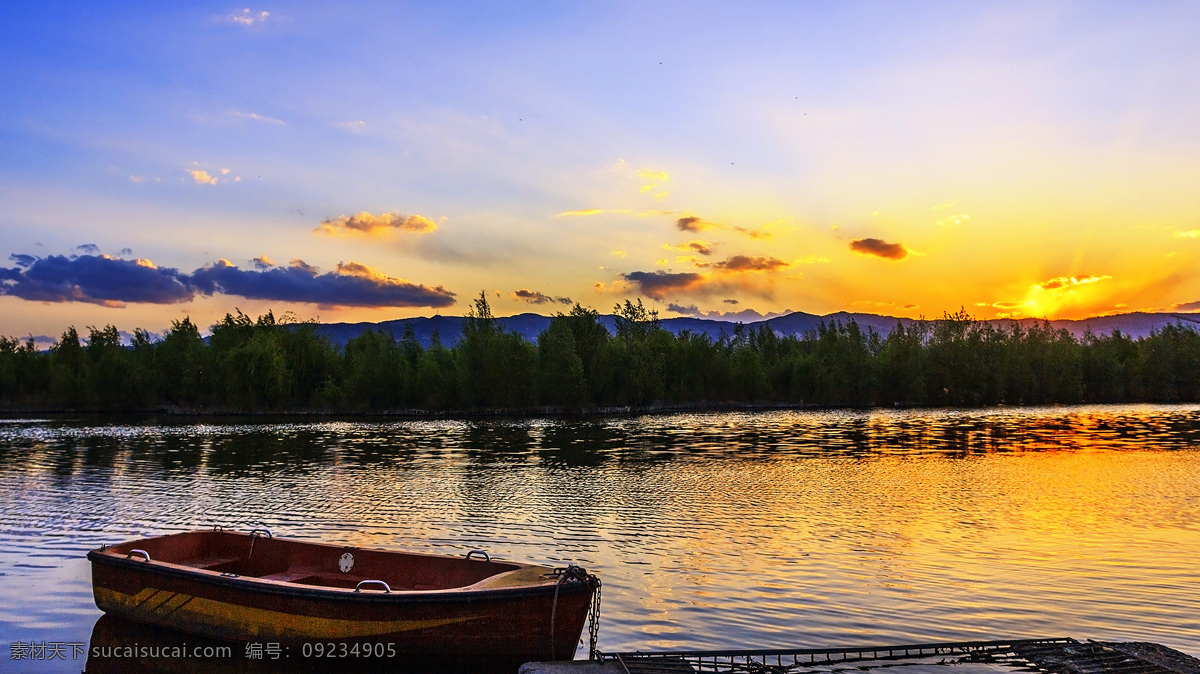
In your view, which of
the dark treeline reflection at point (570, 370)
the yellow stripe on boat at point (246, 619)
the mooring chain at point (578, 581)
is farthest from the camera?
the dark treeline reflection at point (570, 370)

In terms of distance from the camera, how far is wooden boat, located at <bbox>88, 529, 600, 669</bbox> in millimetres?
14039

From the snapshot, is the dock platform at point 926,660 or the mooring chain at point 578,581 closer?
the dock platform at point 926,660

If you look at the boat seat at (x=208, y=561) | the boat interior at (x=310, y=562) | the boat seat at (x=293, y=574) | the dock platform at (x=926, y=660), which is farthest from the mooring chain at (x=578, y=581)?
the boat seat at (x=208, y=561)

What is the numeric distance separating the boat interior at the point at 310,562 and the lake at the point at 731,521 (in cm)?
236

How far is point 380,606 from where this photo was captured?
14.2m

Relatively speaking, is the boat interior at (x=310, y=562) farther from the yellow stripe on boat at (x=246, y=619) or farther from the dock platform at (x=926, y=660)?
the dock platform at (x=926, y=660)

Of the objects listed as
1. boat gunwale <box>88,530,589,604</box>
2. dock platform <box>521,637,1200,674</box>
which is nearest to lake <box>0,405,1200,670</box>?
dock platform <box>521,637,1200,674</box>

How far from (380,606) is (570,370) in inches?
4534

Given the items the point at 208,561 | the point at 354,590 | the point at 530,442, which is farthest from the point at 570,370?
the point at 354,590

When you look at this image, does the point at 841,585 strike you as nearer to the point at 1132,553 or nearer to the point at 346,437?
the point at 1132,553

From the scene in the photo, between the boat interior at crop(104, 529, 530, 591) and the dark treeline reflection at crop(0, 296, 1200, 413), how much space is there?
360ft

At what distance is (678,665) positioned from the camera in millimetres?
13273

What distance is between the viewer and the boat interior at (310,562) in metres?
16.4

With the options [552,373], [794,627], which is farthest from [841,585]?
[552,373]
